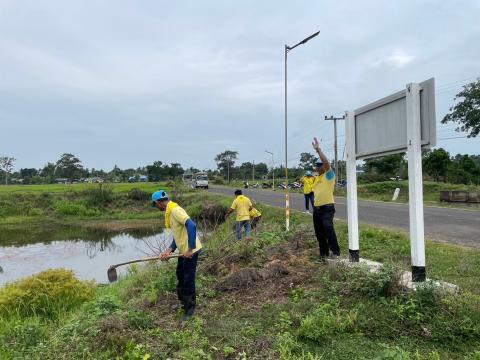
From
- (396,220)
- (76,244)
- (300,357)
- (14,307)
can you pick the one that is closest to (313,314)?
(300,357)

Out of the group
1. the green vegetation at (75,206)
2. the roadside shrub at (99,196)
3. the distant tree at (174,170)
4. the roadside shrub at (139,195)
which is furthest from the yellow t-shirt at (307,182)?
the distant tree at (174,170)

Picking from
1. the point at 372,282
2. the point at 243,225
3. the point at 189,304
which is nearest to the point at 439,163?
the point at 243,225

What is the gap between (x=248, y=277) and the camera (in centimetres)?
654

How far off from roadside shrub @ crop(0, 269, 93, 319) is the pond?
2455 mm

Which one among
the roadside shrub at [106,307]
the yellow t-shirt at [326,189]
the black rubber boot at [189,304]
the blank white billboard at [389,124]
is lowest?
the roadside shrub at [106,307]

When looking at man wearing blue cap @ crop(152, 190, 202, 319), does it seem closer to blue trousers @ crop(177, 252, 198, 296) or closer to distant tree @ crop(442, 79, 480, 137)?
blue trousers @ crop(177, 252, 198, 296)

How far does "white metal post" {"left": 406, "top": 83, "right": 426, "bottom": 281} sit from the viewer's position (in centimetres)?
520

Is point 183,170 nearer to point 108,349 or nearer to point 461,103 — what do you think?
point 461,103

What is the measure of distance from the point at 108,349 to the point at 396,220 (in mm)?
11420

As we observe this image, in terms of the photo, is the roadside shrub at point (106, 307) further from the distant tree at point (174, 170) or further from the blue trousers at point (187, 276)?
the distant tree at point (174, 170)

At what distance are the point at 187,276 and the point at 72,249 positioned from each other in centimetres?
1636

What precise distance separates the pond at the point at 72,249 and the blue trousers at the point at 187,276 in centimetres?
483

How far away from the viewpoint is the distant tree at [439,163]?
37.5 metres

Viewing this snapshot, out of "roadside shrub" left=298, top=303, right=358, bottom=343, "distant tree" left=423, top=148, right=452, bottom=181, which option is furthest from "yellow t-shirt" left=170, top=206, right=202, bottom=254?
"distant tree" left=423, top=148, right=452, bottom=181
